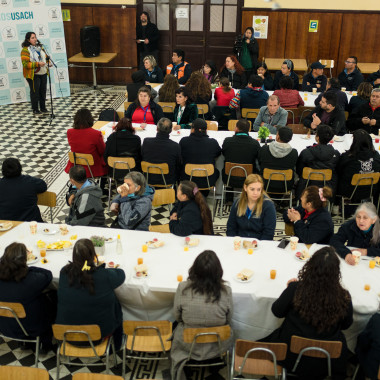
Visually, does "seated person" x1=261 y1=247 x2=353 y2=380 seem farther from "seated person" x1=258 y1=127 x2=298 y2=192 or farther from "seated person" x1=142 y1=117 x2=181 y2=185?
"seated person" x1=142 y1=117 x2=181 y2=185

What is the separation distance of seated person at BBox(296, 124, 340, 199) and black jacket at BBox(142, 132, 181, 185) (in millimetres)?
1754

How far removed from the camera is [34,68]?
11.1 m

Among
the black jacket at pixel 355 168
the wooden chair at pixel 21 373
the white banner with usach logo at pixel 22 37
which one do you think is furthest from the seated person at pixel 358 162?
the white banner with usach logo at pixel 22 37

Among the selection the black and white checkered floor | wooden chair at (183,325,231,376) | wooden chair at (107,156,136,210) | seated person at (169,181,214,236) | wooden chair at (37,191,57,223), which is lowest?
the black and white checkered floor

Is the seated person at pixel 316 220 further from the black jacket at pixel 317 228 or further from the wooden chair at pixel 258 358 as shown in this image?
the wooden chair at pixel 258 358

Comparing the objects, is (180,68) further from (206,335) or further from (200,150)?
(206,335)

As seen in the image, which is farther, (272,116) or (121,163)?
(272,116)

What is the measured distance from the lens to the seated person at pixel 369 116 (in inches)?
327

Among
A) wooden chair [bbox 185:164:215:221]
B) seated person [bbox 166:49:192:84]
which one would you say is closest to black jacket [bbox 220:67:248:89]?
seated person [bbox 166:49:192:84]

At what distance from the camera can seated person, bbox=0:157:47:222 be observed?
223 inches

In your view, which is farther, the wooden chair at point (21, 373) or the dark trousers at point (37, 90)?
the dark trousers at point (37, 90)

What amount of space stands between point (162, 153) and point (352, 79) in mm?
5665

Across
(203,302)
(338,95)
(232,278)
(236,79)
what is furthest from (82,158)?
(338,95)

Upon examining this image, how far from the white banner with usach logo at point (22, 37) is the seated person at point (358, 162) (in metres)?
8.41
